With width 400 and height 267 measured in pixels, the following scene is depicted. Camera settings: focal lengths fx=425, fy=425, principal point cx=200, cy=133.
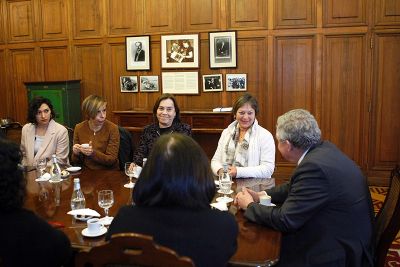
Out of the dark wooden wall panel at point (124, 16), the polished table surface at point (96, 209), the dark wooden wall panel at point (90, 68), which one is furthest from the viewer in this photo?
the dark wooden wall panel at point (90, 68)

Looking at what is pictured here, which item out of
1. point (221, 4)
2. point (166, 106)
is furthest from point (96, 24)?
point (166, 106)

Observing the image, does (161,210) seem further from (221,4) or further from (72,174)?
(221,4)

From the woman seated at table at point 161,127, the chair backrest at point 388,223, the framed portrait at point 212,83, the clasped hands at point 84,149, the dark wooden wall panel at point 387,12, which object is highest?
the dark wooden wall panel at point 387,12

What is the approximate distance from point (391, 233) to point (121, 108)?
5159 millimetres

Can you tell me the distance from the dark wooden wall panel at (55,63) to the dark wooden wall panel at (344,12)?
13.5 ft

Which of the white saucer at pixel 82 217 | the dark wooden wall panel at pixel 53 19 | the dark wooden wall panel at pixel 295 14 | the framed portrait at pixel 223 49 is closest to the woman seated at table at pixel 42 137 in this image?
the white saucer at pixel 82 217

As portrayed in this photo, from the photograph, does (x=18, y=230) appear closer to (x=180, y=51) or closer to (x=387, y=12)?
(x=180, y=51)

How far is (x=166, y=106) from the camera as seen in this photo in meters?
3.74

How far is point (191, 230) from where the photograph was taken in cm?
146

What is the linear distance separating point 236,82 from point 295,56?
895 mm

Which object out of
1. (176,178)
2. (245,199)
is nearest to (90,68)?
(245,199)

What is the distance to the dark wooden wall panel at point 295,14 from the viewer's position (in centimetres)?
581

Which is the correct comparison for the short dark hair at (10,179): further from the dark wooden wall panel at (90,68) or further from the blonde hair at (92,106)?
the dark wooden wall panel at (90,68)

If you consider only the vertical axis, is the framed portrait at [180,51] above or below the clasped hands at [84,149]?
above
